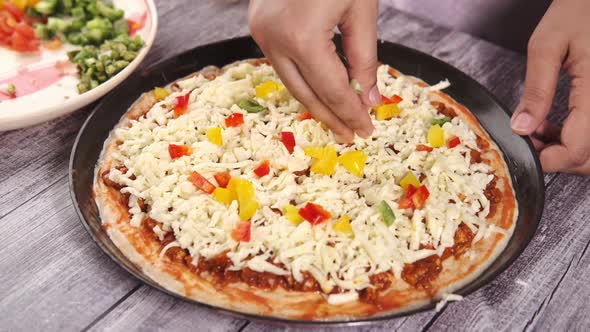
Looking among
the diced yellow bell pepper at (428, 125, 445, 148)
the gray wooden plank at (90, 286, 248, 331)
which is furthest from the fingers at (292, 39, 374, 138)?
the gray wooden plank at (90, 286, 248, 331)

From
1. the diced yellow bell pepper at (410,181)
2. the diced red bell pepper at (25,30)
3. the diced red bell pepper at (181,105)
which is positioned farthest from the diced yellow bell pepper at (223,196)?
the diced red bell pepper at (25,30)

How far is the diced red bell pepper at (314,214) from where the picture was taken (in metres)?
2.41

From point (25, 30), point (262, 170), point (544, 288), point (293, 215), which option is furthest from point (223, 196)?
point (25, 30)

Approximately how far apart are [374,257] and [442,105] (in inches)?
46.5

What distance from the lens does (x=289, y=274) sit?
2309mm

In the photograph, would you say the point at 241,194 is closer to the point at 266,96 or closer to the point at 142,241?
the point at 142,241

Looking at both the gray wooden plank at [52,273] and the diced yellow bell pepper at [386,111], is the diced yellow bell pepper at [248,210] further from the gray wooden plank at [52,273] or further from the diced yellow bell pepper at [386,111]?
the diced yellow bell pepper at [386,111]

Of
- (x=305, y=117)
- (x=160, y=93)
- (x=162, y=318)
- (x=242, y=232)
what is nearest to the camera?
(x=162, y=318)

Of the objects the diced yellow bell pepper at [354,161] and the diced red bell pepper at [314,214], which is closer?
the diced red bell pepper at [314,214]

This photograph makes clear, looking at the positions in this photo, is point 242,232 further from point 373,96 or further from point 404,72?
point 404,72

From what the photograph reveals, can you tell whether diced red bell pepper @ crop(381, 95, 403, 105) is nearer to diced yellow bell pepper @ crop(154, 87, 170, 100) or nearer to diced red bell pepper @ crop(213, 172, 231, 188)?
diced red bell pepper @ crop(213, 172, 231, 188)

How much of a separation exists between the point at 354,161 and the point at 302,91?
50 centimetres

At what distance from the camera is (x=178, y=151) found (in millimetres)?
2771

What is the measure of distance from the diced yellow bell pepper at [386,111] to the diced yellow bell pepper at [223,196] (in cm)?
94
